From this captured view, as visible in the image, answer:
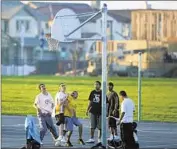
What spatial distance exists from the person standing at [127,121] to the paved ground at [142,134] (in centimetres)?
187

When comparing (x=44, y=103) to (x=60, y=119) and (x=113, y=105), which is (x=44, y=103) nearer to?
(x=60, y=119)

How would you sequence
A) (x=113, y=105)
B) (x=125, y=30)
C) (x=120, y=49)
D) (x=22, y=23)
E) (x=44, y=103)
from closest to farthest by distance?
1. (x=44, y=103)
2. (x=113, y=105)
3. (x=120, y=49)
4. (x=125, y=30)
5. (x=22, y=23)

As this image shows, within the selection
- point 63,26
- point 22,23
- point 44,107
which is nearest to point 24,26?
point 22,23

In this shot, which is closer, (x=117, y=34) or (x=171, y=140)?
(x=171, y=140)

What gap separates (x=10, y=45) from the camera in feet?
333

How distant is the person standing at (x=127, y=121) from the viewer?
18.9m

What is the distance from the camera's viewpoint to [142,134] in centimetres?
2467

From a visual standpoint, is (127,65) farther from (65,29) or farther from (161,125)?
(65,29)

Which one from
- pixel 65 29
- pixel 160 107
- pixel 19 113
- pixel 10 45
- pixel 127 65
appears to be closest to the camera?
pixel 65 29

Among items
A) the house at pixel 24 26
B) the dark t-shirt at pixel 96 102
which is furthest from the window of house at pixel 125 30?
the dark t-shirt at pixel 96 102

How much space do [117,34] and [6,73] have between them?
68.0ft

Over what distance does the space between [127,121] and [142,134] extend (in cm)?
580

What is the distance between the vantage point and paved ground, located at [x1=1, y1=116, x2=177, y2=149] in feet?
69.9

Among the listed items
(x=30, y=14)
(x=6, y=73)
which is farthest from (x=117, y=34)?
(x=6, y=73)
